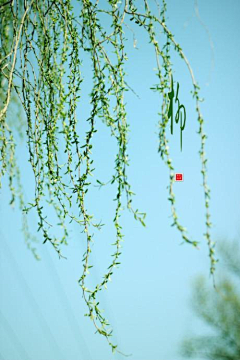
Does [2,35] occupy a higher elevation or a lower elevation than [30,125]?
higher

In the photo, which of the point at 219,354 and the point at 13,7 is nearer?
the point at 13,7

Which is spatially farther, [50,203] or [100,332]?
[50,203]

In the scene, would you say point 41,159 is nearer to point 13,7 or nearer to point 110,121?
point 110,121

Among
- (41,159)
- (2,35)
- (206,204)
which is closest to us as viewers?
(206,204)

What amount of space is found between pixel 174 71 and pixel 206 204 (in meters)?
0.27

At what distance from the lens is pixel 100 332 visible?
0.74 metres

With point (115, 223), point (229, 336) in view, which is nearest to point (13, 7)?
point (115, 223)

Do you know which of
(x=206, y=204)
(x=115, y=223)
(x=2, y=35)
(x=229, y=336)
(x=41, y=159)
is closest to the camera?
(x=206, y=204)

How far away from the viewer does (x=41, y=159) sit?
2.95ft

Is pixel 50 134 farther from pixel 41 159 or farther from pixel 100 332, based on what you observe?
pixel 100 332

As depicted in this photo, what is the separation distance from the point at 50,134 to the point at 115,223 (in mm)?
216

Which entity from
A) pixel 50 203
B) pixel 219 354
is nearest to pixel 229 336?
pixel 219 354

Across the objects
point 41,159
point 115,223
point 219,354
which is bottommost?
point 219,354

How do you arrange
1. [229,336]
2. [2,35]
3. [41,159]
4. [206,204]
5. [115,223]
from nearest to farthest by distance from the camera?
[206,204]
[115,223]
[41,159]
[2,35]
[229,336]
